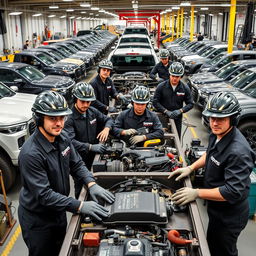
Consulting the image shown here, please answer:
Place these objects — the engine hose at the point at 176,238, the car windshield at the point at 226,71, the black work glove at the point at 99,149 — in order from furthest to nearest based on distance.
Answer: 1. the car windshield at the point at 226,71
2. the black work glove at the point at 99,149
3. the engine hose at the point at 176,238

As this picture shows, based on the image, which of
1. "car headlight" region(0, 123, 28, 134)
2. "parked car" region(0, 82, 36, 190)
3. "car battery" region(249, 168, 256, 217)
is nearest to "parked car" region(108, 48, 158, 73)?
"parked car" region(0, 82, 36, 190)

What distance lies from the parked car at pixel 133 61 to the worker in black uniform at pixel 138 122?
4.94 metres

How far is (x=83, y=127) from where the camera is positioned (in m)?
4.17

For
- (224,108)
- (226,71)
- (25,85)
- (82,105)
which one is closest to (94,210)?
(224,108)

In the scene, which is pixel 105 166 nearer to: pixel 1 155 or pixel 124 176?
pixel 124 176

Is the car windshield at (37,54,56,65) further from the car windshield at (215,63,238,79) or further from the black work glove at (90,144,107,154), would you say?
the black work glove at (90,144,107,154)

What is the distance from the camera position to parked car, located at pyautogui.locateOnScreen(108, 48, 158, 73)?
30.0 feet

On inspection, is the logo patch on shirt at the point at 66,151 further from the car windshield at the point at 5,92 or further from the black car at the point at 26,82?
the black car at the point at 26,82

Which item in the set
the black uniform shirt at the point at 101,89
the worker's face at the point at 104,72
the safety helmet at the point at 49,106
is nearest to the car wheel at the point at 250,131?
the black uniform shirt at the point at 101,89

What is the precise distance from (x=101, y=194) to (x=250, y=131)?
4.82 m

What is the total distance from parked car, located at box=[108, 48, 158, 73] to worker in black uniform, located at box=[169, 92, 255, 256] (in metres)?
6.37

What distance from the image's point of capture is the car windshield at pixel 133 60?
922 centimetres

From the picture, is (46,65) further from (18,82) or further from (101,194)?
(101,194)

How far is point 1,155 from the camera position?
17.1ft
